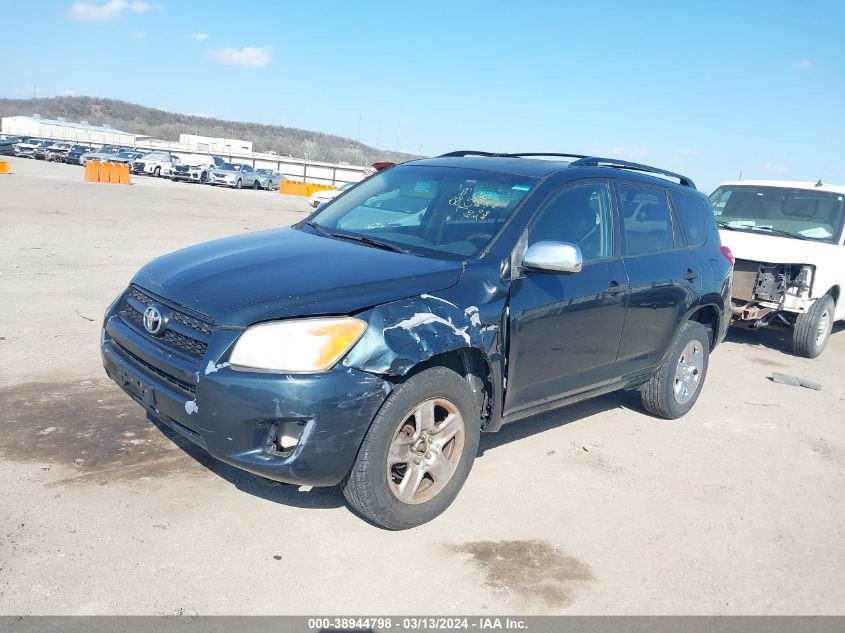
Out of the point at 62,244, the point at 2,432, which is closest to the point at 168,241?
the point at 62,244

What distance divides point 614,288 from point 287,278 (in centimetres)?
218

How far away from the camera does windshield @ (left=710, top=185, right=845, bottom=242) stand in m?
8.71

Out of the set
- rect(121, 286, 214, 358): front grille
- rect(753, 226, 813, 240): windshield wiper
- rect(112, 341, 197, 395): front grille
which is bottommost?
rect(112, 341, 197, 395): front grille

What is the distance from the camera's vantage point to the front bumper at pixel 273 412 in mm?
3137

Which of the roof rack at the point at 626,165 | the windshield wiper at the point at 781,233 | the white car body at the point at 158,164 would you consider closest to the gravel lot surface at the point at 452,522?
the roof rack at the point at 626,165

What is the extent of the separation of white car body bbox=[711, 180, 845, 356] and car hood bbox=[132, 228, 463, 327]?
5.41 metres

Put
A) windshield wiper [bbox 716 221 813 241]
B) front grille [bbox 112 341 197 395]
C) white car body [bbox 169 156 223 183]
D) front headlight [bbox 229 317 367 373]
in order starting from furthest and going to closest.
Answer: white car body [bbox 169 156 223 183]
windshield wiper [bbox 716 221 813 241]
front grille [bbox 112 341 197 395]
front headlight [bbox 229 317 367 373]

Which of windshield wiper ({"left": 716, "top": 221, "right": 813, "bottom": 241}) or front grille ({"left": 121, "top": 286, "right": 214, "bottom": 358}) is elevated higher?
windshield wiper ({"left": 716, "top": 221, "right": 813, "bottom": 241})

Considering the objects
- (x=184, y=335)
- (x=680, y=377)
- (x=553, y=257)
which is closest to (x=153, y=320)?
(x=184, y=335)

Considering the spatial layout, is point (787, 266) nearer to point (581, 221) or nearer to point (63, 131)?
point (581, 221)

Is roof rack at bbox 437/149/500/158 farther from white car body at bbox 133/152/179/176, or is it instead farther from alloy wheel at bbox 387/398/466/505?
white car body at bbox 133/152/179/176

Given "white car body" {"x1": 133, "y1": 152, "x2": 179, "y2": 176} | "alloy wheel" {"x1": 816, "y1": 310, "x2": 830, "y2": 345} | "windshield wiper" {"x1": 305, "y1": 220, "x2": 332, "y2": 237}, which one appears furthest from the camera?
"white car body" {"x1": 133, "y1": 152, "x2": 179, "y2": 176}

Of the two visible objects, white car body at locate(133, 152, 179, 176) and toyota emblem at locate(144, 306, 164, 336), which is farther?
white car body at locate(133, 152, 179, 176)

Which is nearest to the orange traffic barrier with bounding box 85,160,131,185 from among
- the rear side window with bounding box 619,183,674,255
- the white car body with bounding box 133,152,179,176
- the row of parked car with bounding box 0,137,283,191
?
the row of parked car with bounding box 0,137,283,191
